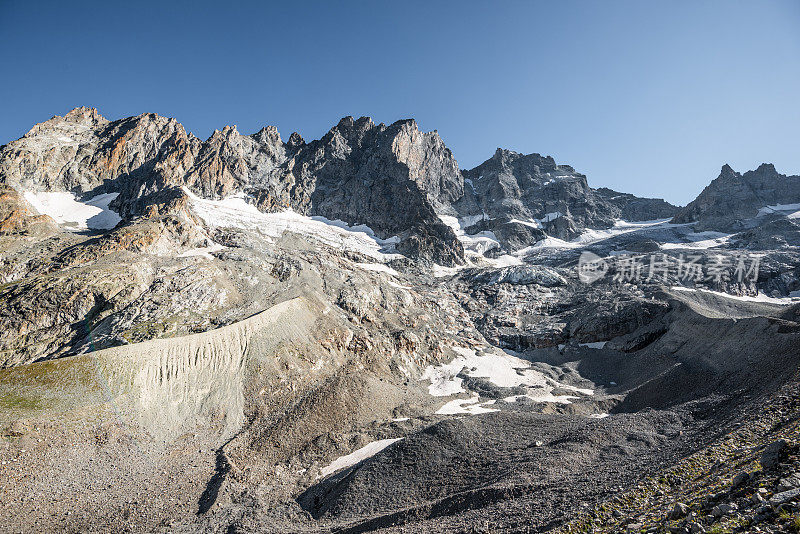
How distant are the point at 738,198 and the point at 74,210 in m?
274

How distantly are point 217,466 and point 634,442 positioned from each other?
3363 cm

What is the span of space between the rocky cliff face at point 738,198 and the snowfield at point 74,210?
241 metres

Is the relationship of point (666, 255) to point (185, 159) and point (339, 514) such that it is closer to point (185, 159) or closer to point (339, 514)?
point (339, 514)

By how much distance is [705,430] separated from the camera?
76.3ft

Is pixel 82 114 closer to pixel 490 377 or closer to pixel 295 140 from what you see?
pixel 295 140

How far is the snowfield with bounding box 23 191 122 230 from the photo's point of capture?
10131cm

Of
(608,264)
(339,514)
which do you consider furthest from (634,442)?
(608,264)

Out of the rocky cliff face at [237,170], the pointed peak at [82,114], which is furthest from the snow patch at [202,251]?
the pointed peak at [82,114]

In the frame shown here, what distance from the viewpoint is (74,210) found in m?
108

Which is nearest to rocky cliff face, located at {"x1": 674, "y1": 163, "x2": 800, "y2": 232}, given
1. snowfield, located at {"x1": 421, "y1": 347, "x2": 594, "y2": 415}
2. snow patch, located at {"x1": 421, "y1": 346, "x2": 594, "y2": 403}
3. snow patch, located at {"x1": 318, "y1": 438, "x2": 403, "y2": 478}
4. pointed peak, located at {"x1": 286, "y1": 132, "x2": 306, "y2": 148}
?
snowfield, located at {"x1": 421, "y1": 347, "x2": 594, "y2": 415}

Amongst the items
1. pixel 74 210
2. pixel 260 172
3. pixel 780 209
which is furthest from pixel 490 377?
pixel 780 209

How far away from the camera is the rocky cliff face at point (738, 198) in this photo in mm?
170750

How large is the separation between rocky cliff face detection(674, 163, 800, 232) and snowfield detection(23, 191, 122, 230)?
241263 millimetres

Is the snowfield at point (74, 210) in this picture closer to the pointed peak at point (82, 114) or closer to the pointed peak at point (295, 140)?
the pointed peak at point (82, 114)
